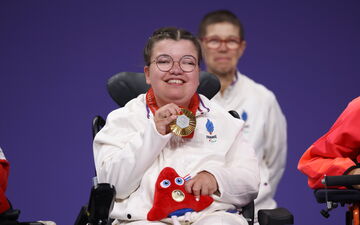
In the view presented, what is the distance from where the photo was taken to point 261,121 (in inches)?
178

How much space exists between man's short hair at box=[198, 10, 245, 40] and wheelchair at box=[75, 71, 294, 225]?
1.46 metres

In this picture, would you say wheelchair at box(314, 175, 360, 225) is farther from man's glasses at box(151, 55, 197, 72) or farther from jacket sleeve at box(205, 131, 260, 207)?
man's glasses at box(151, 55, 197, 72)

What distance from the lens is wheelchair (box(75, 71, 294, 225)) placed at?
2402 millimetres

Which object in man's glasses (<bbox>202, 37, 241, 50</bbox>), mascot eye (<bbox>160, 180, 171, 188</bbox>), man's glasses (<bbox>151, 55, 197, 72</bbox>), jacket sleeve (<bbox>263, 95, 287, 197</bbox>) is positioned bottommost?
jacket sleeve (<bbox>263, 95, 287, 197</bbox>)

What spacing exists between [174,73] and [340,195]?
2.81 ft

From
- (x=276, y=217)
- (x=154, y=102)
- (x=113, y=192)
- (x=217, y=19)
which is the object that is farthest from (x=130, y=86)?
(x=217, y=19)

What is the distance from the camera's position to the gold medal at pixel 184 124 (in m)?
2.79

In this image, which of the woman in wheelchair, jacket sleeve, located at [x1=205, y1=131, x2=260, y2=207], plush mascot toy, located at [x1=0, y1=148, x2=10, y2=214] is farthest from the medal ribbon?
plush mascot toy, located at [x1=0, y1=148, x2=10, y2=214]

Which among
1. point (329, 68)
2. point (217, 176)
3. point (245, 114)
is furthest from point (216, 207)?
point (329, 68)

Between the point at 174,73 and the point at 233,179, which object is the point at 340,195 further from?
the point at 174,73

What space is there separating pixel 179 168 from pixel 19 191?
2.36 m

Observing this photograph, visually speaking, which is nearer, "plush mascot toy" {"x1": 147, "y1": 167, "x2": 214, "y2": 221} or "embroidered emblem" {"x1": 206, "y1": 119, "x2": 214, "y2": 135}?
"plush mascot toy" {"x1": 147, "y1": 167, "x2": 214, "y2": 221}

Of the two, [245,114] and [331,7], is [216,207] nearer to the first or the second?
[245,114]

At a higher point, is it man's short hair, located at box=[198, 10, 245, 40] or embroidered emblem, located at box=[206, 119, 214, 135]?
man's short hair, located at box=[198, 10, 245, 40]
